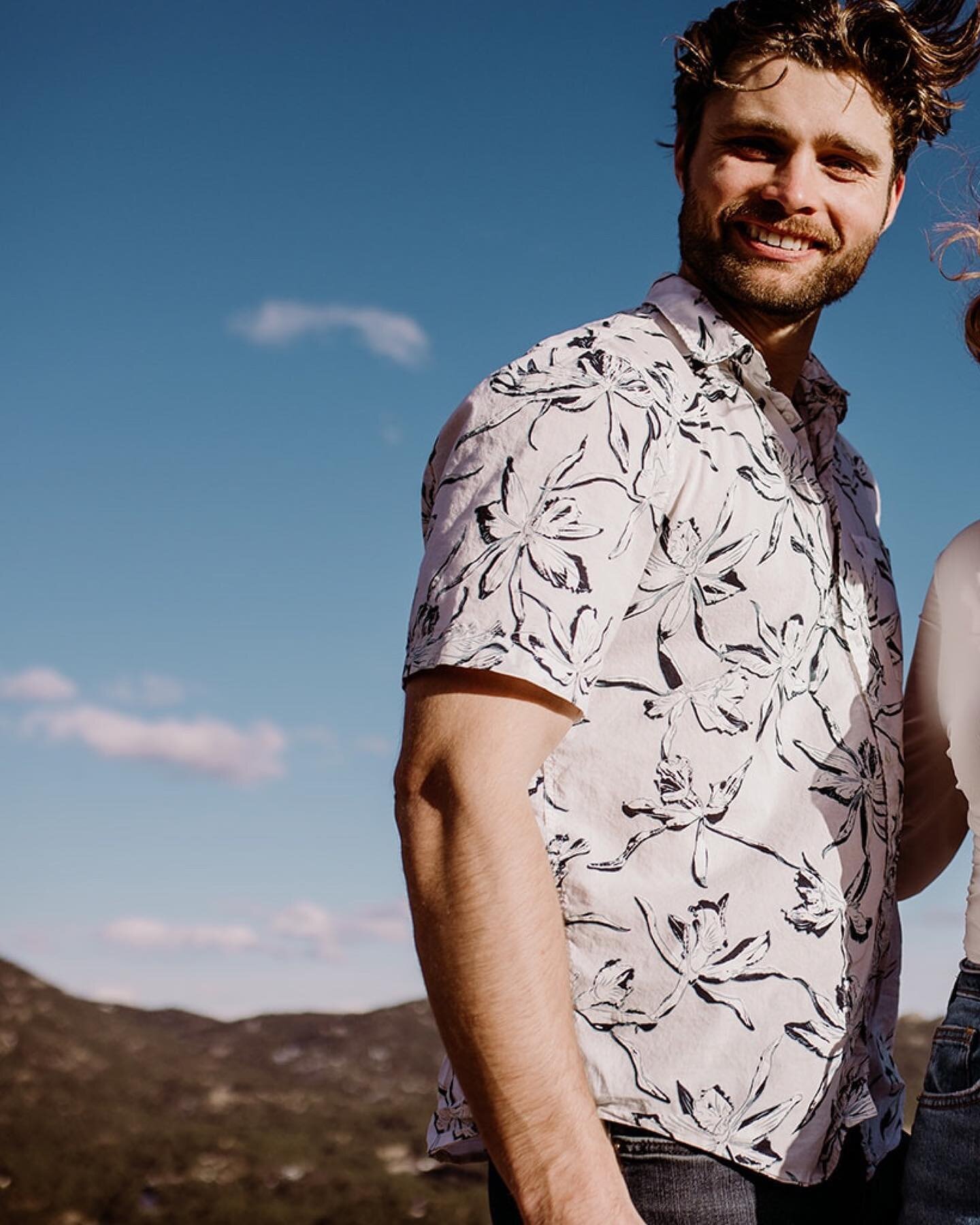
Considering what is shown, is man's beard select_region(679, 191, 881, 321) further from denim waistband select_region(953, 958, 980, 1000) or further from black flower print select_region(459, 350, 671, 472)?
denim waistband select_region(953, 958, 980, 1000)

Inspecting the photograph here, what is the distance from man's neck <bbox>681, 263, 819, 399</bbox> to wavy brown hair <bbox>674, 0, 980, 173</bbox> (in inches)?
15.8

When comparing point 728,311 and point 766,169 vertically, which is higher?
point 766,169

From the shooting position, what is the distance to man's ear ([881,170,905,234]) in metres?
2.22

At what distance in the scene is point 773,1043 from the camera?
4.56ft

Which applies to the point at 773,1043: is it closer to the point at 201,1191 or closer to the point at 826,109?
the point at 826,109

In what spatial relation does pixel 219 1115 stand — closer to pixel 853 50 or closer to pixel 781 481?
pixel 781 481

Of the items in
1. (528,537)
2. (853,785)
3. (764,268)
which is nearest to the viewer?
(528,537)

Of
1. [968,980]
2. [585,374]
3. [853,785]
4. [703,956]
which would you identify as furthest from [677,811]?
[585,374]

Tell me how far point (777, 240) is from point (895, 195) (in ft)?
1.54

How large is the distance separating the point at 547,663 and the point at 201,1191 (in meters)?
3.81

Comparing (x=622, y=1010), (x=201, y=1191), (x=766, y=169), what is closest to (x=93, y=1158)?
(x=201, y=1191)

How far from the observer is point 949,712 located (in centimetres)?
156

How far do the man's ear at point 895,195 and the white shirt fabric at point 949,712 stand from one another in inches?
31.1

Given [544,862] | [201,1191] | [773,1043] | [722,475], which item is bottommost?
[201,1191]
